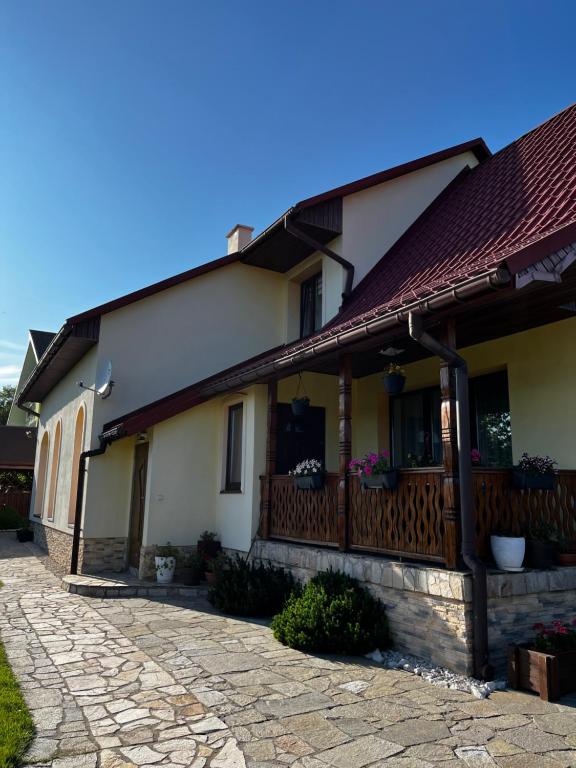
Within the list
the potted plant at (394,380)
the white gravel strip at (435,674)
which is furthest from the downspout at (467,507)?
the potted plant at (394,380)

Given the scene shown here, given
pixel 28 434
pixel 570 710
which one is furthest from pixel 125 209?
pixel 28 434

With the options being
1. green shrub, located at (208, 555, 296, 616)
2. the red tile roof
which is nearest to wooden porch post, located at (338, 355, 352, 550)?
the red tile roof

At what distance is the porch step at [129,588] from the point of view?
9195 mm

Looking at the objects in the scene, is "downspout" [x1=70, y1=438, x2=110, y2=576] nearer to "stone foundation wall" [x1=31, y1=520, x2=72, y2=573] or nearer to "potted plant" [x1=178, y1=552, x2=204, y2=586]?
"stone foundation wall" [x1=31, y1=520, x2=72, y2=573]

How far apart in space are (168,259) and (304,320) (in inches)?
144

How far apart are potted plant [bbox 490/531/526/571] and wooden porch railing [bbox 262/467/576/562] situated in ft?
0.56

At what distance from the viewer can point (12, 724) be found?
410 centimetres

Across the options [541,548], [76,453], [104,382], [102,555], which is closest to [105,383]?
[104,382]

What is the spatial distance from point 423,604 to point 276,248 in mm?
7727

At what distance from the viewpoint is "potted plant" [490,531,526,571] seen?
5609 mm

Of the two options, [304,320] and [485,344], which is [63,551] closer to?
[304,320]

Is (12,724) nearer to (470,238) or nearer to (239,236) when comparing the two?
(470,238)

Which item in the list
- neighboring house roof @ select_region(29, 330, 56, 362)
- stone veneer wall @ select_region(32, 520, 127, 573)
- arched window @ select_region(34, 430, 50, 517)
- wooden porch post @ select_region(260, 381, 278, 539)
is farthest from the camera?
neighboring house roof @ select_region(29, 330, 56, 362)

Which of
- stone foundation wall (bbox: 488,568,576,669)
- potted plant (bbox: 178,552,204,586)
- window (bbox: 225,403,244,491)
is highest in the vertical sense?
window (bbox: 225,403,244,491)
